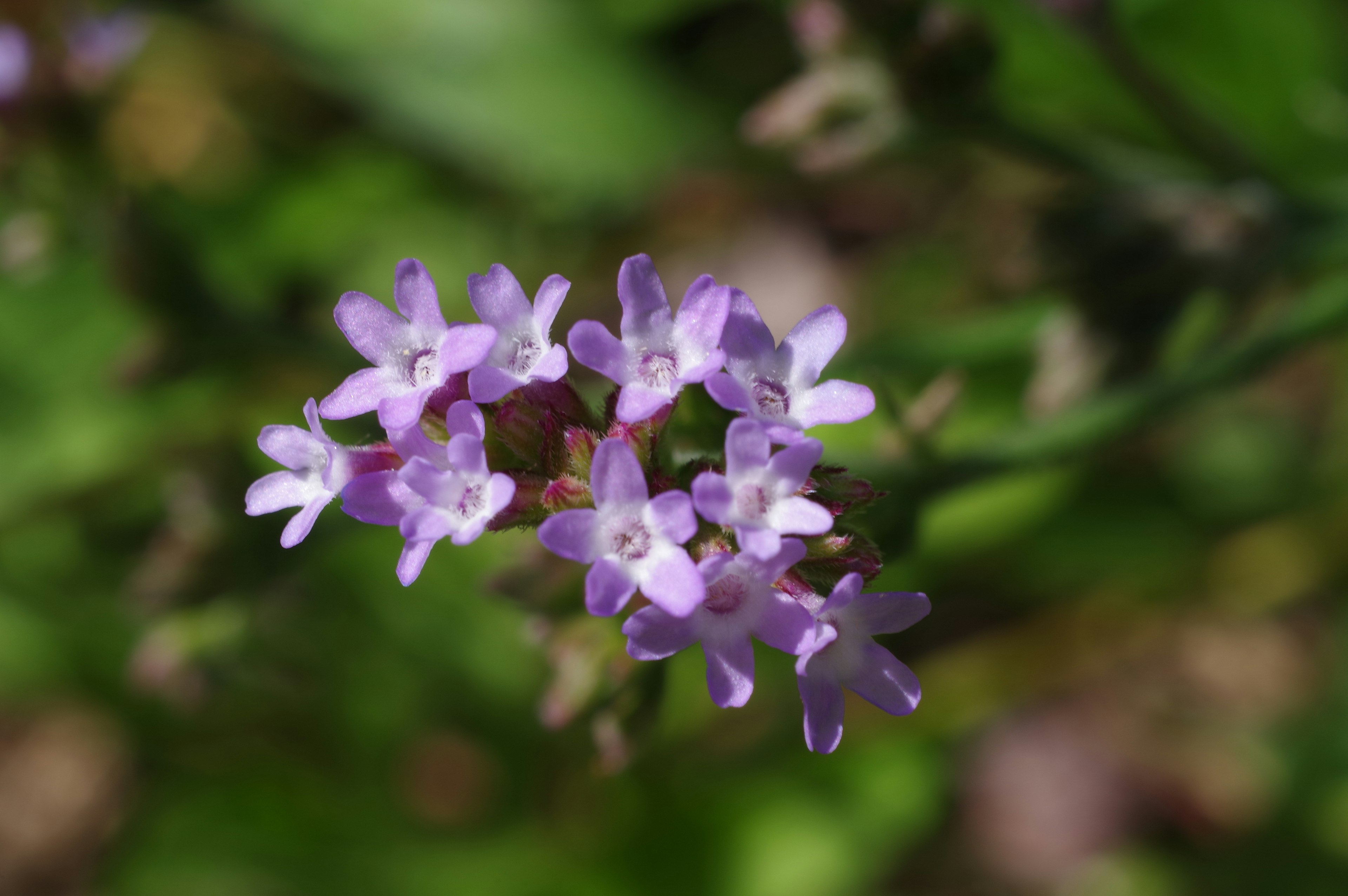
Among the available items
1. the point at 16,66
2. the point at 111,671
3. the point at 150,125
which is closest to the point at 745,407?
the point at 16,66

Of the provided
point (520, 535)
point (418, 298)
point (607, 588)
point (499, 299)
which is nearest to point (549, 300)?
point (499, 299)

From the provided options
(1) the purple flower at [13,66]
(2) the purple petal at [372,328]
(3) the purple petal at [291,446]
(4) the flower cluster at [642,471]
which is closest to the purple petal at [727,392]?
(4) the flower cluster at [642,471]

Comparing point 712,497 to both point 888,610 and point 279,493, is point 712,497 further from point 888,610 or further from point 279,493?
point 279,493

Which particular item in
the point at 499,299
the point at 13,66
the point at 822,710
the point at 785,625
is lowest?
the point at 13,66

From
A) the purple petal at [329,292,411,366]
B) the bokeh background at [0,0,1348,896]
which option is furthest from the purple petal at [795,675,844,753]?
the bokeh background at [0,0,1348,896]

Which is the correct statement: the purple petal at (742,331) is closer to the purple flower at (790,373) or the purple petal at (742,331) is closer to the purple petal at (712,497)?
the purple flower at (790,373)

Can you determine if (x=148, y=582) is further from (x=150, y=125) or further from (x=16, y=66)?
(x=150, y=125)

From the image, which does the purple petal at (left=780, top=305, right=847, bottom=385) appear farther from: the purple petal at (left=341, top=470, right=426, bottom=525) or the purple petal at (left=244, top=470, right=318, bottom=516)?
the purple petal at (left=244, top=470, right=318, bottom=516)
